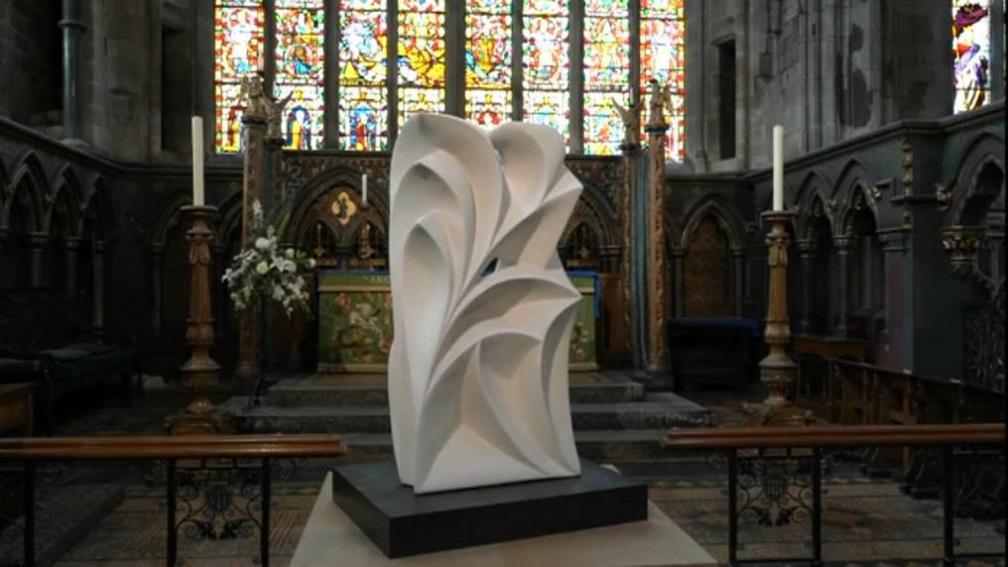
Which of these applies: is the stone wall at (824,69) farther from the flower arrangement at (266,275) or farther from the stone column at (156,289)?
the stone column at (156,289)

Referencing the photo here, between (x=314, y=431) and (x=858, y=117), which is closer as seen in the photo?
(x=314, y=431)

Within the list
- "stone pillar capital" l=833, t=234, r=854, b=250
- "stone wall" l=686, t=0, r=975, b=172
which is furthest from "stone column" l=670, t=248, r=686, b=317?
"stone pillar capital" l=833, t=234, r=854, b=250

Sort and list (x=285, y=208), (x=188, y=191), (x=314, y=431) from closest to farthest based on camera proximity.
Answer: (x=314, y=431) < (x=285, y=208) < (x=188, y=191)

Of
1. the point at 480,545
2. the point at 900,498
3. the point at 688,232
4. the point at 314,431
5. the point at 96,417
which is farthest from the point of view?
the point at 688,232

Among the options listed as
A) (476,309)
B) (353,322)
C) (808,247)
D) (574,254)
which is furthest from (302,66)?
(476,309)

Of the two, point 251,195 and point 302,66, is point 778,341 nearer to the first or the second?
point 251,195

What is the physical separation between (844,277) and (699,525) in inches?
230

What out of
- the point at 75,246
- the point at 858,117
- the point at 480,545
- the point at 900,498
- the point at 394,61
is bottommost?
the point at 900,498

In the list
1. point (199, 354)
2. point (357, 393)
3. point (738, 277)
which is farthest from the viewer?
point (738, 277)

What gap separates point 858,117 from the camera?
33.2ft

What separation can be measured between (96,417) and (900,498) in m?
6.84

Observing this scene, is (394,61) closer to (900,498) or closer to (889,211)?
(889,211)

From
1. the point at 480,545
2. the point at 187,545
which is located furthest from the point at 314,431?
the point at 480,545

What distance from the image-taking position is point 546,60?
1345 centimetres
